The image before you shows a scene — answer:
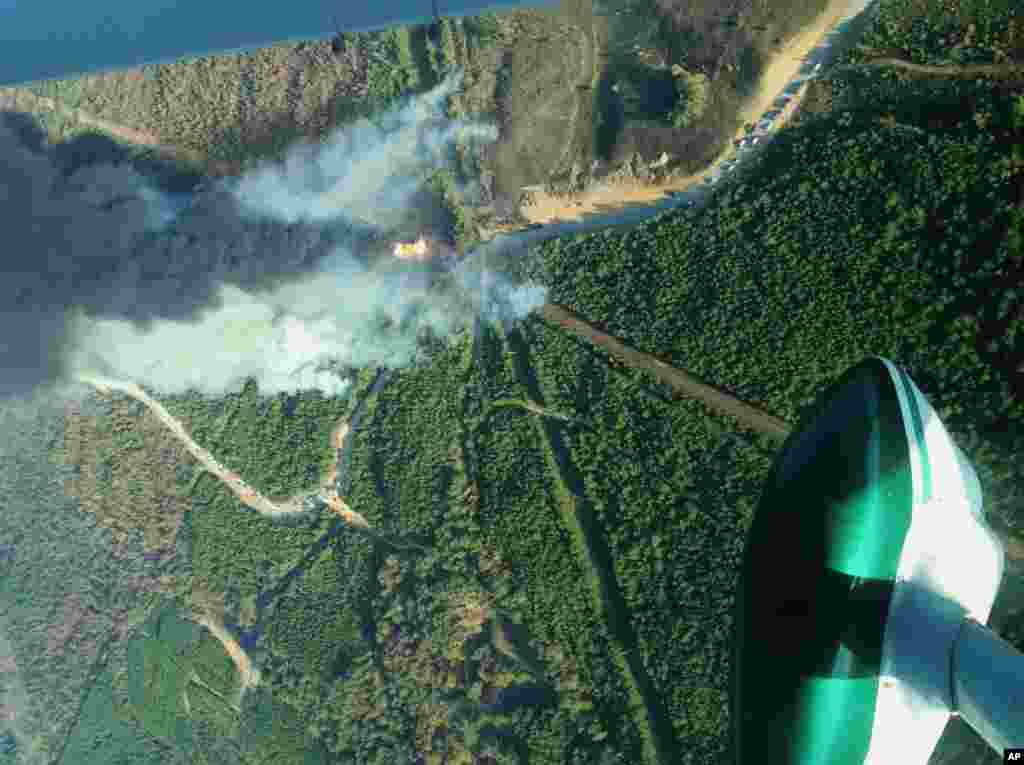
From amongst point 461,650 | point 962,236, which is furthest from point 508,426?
point 962,236

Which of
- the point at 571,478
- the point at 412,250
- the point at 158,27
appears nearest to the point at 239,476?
the point at 412,250

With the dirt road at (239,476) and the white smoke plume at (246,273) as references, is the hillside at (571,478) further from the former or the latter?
the white smoke plume at (246,273)

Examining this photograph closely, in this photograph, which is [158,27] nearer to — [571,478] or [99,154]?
[99,154]

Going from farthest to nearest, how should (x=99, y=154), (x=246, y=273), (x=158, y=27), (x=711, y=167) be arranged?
(x=99, y=154), (x=246, y=273), (x=158, y=27), (x=711, y=167)

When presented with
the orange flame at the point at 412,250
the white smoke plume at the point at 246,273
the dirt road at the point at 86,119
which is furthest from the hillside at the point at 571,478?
the dirt road at the point at 86,119

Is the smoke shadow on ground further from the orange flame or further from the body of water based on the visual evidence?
the orange flame

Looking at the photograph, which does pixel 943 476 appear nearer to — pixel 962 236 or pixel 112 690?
pixel 962 236
